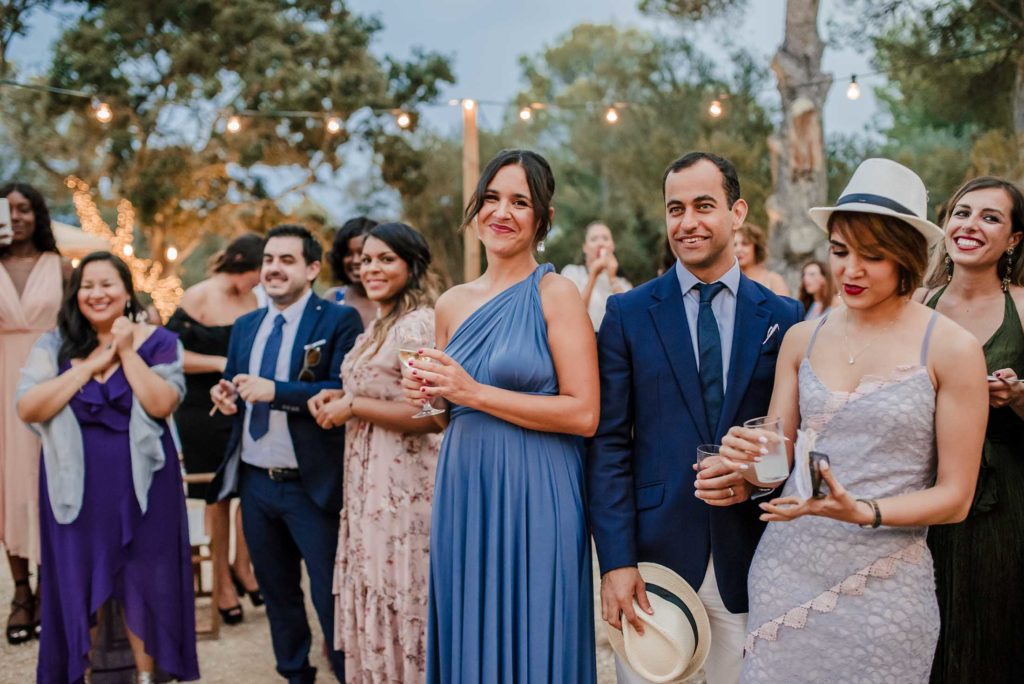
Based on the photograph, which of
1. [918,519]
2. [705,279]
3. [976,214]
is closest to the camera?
[918,519]

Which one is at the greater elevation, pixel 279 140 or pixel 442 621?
pixel 279 140

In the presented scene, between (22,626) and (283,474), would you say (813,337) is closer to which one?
(283,474)

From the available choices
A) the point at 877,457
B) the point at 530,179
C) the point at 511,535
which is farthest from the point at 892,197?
the point at 511,535

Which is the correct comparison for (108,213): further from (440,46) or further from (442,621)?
(442,621)

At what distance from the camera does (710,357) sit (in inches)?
96.9

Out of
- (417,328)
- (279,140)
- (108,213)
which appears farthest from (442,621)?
(108,213)

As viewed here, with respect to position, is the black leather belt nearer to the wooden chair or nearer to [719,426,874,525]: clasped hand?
the wooden chair

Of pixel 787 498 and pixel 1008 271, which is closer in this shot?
pixel 787 498

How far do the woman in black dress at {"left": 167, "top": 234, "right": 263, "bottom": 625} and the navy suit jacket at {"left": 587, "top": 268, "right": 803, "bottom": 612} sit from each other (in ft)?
11.7

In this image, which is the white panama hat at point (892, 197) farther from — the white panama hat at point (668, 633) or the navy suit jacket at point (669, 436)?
the white panama hat at point (668, 633)

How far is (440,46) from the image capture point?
19.4 meters

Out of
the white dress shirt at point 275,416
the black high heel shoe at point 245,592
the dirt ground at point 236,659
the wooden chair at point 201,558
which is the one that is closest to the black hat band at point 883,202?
the white dress shirt at point 275,416

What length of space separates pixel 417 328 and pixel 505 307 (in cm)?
99

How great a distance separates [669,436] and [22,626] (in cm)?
446
